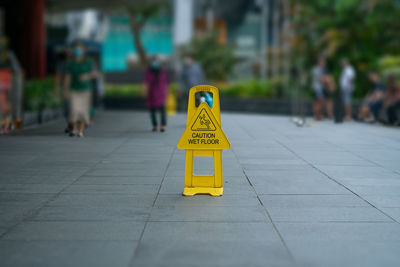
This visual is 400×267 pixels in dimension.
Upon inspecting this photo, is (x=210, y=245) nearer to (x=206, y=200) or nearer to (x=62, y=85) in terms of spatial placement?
(x=206, y=200)

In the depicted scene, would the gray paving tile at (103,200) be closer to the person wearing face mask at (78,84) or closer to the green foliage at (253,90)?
the person wearing face mask at (78,84)

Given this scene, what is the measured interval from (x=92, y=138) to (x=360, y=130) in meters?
7.25

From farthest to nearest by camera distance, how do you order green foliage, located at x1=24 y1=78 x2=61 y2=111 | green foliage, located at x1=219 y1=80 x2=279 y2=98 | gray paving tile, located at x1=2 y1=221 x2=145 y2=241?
green foliage, located at x1=219 y1=80 x2=279 y2=98 < green foliage, located at x1=24 y1=78 x2=61 y2=111 < gray paving tile, located at x1=2 y1=221 x2=145 y2=241

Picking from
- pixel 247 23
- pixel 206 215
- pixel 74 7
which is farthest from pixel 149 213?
pixel 247 23

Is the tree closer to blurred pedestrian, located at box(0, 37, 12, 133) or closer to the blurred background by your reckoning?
the blurred background

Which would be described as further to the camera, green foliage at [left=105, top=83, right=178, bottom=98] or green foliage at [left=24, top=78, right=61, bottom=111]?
green foliage at [left=105, top=83, right=178, bottom=98]

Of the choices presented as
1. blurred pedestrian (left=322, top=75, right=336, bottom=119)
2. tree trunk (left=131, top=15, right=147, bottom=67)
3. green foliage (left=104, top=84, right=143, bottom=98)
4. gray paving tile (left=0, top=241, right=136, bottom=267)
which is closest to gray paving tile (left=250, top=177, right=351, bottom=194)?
gray paving tile (left=0, top=241, right=136, bottom=267)

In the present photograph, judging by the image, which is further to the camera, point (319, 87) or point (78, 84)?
point (319, 87)

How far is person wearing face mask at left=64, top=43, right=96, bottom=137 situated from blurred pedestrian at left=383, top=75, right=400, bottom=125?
29.2 ft

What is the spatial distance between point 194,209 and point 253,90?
68.7 ft

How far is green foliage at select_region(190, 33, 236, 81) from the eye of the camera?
108 ft

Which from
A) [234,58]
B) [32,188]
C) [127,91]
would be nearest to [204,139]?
[32,188]

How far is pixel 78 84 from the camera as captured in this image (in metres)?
12.9

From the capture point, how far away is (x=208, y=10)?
4519 cm
